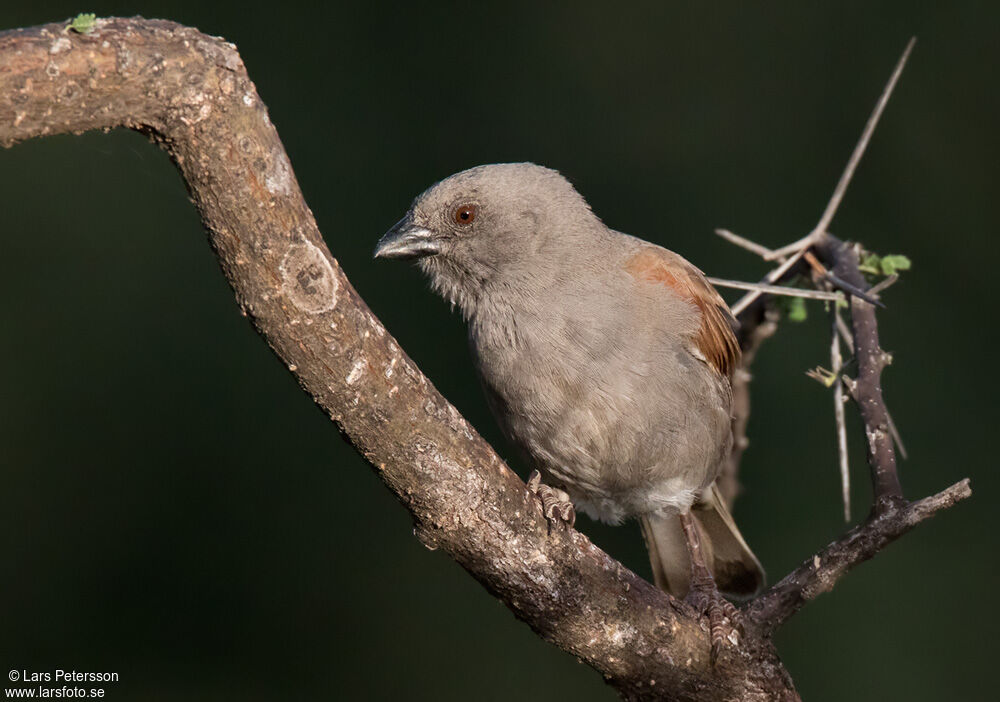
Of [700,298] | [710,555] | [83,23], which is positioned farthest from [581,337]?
[83,23]

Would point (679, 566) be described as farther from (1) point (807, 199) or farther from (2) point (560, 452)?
(1) point (807, 199)

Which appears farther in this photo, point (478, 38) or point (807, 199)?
point (478, 38)

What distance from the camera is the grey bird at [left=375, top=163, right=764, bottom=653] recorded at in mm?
3820

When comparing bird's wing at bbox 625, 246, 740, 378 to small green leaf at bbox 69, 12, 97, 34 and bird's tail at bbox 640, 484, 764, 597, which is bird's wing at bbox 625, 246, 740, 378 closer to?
bird's tail at bbox 640, 484, 764, 597

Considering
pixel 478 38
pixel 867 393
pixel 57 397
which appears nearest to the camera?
pixel 867 393

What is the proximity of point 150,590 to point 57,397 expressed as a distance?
137 cm

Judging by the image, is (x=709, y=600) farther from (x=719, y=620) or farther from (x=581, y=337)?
(x=581, y=337)

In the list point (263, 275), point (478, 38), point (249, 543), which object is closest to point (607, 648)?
point (263, 275)

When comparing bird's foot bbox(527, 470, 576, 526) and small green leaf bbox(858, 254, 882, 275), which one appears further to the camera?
small green leaf bbox(858, 254, 882, 275)

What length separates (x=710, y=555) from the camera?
15.2 ft

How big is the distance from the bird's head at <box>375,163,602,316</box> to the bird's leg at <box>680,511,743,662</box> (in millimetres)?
1245

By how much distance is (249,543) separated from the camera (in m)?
6.99

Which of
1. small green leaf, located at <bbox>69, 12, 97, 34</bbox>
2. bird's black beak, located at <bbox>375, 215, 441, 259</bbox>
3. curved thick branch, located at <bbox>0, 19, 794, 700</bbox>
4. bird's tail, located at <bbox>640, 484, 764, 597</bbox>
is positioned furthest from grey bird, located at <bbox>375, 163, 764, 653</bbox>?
small green leaf, located at <bbox>69, 12, 97, 34</bbox>

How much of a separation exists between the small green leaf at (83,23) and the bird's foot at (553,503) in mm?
1699
